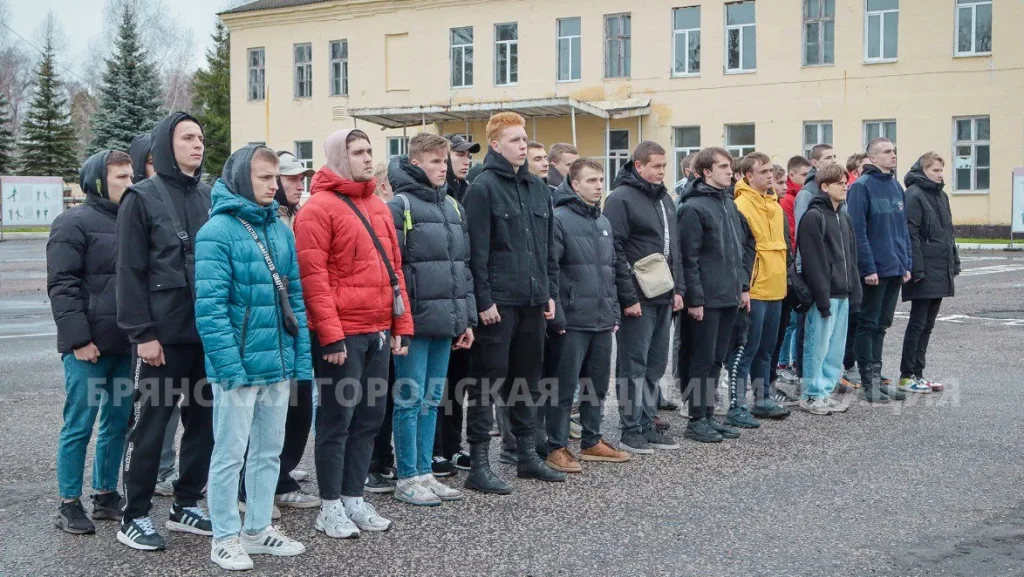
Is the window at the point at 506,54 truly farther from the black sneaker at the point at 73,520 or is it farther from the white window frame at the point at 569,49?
the black sneaker at the point at 73,520

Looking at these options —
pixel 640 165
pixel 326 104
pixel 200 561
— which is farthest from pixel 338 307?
pixel 326 104

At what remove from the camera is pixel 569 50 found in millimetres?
41656

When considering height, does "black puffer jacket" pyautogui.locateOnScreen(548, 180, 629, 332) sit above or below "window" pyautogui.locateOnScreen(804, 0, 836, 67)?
below

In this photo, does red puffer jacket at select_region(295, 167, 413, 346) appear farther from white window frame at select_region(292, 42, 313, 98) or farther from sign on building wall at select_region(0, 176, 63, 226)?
white window frame at select_region(292, 42, 313, 98)

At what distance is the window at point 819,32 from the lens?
36562 millimetres

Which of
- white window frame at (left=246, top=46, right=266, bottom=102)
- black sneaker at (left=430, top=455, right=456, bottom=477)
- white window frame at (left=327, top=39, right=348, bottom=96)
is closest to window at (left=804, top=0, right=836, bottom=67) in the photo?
white window frame at (left=327, top=39, right=348, bottom=96)

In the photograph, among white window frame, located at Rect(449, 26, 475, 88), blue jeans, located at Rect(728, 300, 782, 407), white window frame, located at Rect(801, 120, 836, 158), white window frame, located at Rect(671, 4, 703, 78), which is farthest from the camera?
white window frame, located at Rect(449, 26, 475, 88)

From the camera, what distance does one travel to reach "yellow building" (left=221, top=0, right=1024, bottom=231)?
1366 inches

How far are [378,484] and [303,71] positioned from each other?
43.3 metres

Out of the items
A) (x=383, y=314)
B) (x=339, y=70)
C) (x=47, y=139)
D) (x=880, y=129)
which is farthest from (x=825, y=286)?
(x=47, y=139)

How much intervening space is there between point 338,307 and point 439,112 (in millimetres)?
34826

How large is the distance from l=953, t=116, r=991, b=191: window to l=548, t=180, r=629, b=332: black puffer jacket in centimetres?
3066

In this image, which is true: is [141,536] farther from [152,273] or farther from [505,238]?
[505,238]

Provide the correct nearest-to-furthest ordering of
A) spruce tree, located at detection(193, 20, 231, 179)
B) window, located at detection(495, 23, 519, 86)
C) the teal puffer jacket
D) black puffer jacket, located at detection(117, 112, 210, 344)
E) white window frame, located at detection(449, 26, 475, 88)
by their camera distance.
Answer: the teal puffer jacket, black puffer jacket, located at detection(117, 112, 210, 344), window, located at detection(495, 23, 519, 86), white window frame, located at detection(449, 26, 475, 88), spruce tree, located at detection(193, 20, 231, 179)
